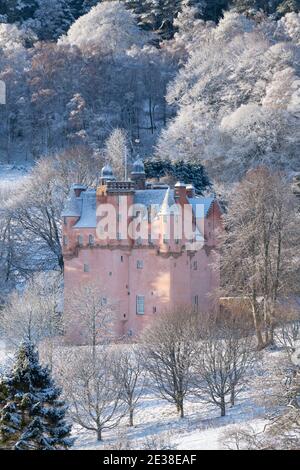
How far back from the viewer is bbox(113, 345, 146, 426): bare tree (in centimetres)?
3466

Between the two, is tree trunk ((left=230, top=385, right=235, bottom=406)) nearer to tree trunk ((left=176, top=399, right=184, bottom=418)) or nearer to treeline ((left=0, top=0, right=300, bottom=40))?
tree trunk ((left=176, top=399, right=184, bottom=418))

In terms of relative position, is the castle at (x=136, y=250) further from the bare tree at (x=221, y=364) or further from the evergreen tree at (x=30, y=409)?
the evergreen tree at (x=30, y=409)

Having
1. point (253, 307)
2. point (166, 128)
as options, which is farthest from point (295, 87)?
point (253, 307)

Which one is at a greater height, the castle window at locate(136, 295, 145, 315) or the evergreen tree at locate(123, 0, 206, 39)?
the evergreen tree at locate(123, 0, 206, 39)

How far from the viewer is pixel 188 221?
4341 centimetres

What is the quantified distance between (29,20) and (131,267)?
146 feet

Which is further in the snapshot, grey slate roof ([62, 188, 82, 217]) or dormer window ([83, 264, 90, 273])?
grey slate roof ([62, 188, 82, 217])

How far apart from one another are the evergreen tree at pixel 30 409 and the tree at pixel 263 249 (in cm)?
1522

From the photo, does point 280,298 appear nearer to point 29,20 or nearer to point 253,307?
point 253,307

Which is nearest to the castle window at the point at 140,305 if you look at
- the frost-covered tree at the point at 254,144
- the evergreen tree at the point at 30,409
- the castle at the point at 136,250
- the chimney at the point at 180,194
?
the castle at the point at 136,250

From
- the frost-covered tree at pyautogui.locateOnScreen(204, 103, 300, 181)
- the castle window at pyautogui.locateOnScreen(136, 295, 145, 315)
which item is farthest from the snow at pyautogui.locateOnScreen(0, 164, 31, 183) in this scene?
the castle window at pyautogui.locateOnScreen(136, 295, 145, 315)

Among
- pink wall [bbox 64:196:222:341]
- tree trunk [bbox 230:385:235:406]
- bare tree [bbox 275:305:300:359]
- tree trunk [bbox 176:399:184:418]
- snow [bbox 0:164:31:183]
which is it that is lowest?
tree trunk [bbox 176:399:184:418]

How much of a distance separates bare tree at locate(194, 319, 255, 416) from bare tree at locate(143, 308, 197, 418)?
15.5 inches

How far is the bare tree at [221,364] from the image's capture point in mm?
34656
